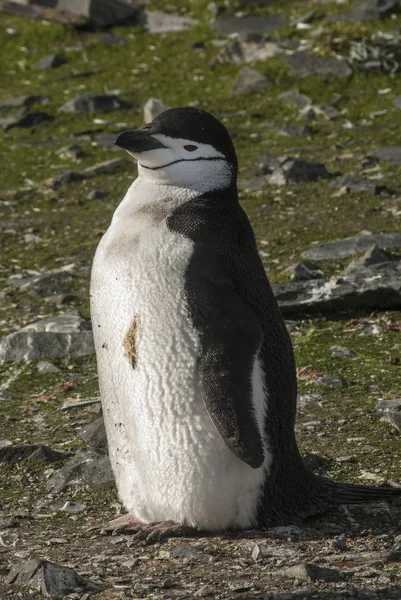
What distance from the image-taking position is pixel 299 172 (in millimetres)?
8070

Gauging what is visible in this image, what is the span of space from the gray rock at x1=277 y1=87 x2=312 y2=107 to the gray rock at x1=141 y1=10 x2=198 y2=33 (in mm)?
2058

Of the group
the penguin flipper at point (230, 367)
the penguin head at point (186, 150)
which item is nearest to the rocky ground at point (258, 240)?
the penguin flipper at point (230, 367)

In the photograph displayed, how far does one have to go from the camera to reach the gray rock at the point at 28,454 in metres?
4.43

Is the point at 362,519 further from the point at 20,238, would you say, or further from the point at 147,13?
the point at 147,13

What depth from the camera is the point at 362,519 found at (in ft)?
12.4

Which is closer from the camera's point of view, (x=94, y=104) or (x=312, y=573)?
(x=312, y=573)

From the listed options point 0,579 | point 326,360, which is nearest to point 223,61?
point 326,360

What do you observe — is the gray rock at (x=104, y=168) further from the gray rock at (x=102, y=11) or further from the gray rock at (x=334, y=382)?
the gray rock at (x=334, y=382)

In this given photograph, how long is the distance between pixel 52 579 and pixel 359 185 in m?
5.13

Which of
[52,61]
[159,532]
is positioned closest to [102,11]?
[52,61]

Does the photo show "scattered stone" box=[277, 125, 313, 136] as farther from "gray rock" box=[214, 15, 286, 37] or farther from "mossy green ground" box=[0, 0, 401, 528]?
"gray rock" box=[214, 15, 286, 37]

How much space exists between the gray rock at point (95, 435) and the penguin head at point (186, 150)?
A: 113 centimetres

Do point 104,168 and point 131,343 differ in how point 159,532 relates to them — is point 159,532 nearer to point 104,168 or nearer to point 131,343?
point 131,343

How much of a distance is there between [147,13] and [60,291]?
5.83 meters
